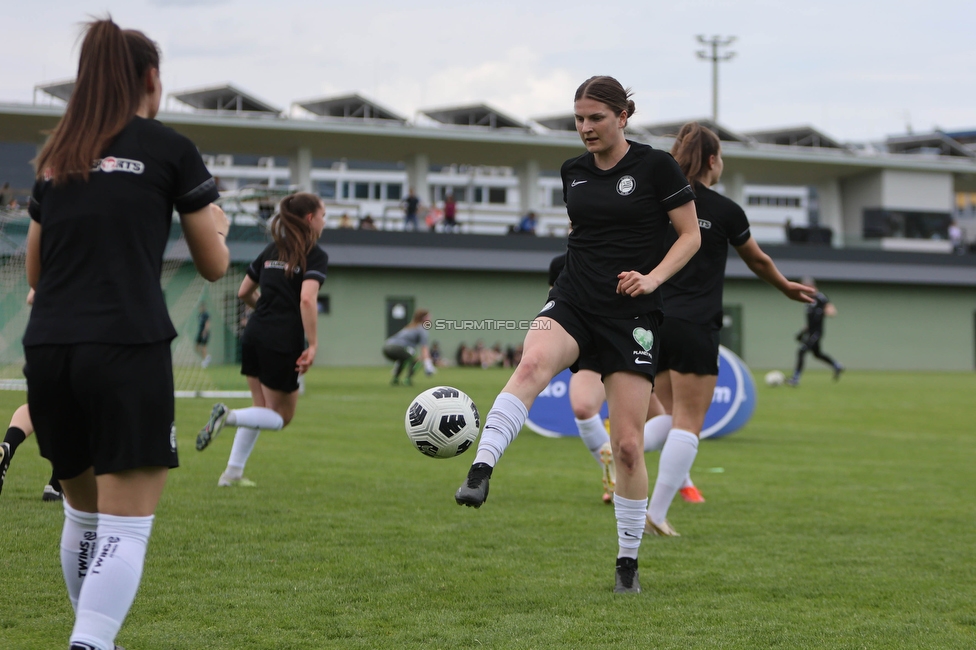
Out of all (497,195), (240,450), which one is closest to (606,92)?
(240,450)

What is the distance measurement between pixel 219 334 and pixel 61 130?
25186 mm

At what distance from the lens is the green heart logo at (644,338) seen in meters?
4.80

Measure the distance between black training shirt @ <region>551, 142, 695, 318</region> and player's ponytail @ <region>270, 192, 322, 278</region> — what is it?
3087 millimetres

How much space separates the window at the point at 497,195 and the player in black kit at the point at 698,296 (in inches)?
3123

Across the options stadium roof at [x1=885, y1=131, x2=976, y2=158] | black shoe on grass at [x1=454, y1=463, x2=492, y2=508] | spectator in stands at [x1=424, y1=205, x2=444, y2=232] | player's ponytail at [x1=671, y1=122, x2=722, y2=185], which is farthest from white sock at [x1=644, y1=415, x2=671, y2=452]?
stadium roof at [x1=885, y1=131, x2=976, y2=158]

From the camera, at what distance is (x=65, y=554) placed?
346 cm

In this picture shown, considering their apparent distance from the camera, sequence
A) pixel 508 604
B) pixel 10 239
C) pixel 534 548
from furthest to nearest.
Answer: pixel 10 239 → pixel 534 548 → pixel 508 604

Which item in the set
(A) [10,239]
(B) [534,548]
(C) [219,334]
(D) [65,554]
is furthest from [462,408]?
(C) [219,334]

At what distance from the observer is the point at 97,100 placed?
3.06m

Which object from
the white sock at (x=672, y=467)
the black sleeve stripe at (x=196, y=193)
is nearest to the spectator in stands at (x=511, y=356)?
the white sock at (x=672, y=467)

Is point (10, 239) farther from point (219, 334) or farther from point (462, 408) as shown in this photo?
point (462, 408)

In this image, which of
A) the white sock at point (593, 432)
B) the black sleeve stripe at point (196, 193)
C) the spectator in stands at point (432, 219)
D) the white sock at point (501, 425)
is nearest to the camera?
the black sleeve stripe at point (196, 193)

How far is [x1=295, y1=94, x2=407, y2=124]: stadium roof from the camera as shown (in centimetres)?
4453

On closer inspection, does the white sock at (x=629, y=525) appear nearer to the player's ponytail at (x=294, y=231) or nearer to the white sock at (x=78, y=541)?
the white sock at (x=78, y=541)
